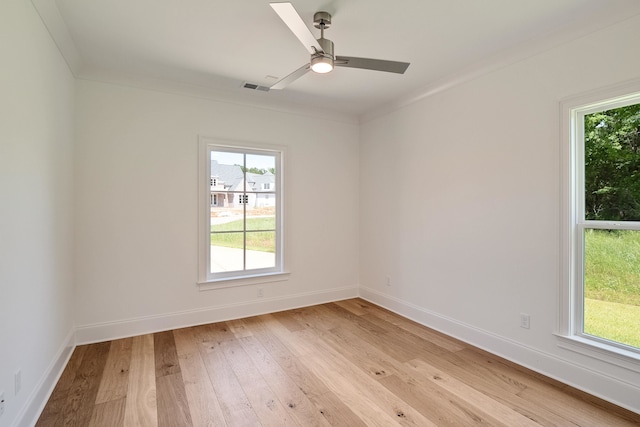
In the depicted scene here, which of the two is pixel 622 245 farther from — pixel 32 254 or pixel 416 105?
pixel 32 254

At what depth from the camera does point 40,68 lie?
80.6 inches

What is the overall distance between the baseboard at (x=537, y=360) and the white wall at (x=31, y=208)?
130 inches

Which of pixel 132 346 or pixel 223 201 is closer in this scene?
pixel 132 346

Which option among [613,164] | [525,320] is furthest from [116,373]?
[613,164]

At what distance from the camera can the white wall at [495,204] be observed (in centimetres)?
226

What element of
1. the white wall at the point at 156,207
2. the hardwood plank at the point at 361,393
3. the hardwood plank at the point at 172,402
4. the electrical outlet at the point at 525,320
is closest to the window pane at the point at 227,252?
the white wall at the point at 156,207

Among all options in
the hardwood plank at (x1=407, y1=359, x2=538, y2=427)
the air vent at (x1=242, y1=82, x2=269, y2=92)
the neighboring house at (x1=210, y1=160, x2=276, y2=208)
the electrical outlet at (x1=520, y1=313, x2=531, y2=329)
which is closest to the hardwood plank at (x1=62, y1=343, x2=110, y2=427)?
the neighboring house at (x1=210, y1=160, x2=276, y2=208)

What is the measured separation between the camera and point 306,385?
232cm

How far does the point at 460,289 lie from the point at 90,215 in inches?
145

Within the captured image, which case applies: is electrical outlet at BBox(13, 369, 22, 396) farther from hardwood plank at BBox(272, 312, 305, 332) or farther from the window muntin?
the window muntin

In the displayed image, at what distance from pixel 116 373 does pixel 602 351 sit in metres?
3.55

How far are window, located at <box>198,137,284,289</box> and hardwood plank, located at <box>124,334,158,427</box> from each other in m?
0.88

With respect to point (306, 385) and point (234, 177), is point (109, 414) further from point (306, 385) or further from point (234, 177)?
point (234, 177)

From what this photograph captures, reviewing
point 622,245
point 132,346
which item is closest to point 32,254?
point 132,346
